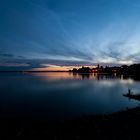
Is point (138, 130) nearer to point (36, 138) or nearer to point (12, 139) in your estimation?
point (36, 138)

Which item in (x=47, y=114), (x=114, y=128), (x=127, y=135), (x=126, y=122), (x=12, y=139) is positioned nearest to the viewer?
(x=127, y=135)

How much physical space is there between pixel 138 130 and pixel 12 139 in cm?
818

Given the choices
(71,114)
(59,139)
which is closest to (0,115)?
(71,114)

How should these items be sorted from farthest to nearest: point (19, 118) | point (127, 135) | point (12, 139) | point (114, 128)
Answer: point (19, 118), point (114, 128), point (12, 139), point (127, 135)

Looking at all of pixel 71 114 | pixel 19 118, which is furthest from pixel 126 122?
pixel 19 118

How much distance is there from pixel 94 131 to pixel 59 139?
258 cm

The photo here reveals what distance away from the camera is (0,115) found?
24219 millimetres

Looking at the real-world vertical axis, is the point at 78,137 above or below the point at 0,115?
above

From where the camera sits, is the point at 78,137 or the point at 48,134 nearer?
the point at 78,137

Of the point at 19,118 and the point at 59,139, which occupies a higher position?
the point at 59,139

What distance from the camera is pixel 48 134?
12.7 meters

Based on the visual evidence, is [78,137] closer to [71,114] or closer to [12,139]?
[12,139]

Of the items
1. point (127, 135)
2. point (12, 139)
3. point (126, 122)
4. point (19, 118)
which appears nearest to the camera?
point (127, 135)

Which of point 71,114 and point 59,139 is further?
point 71,114
